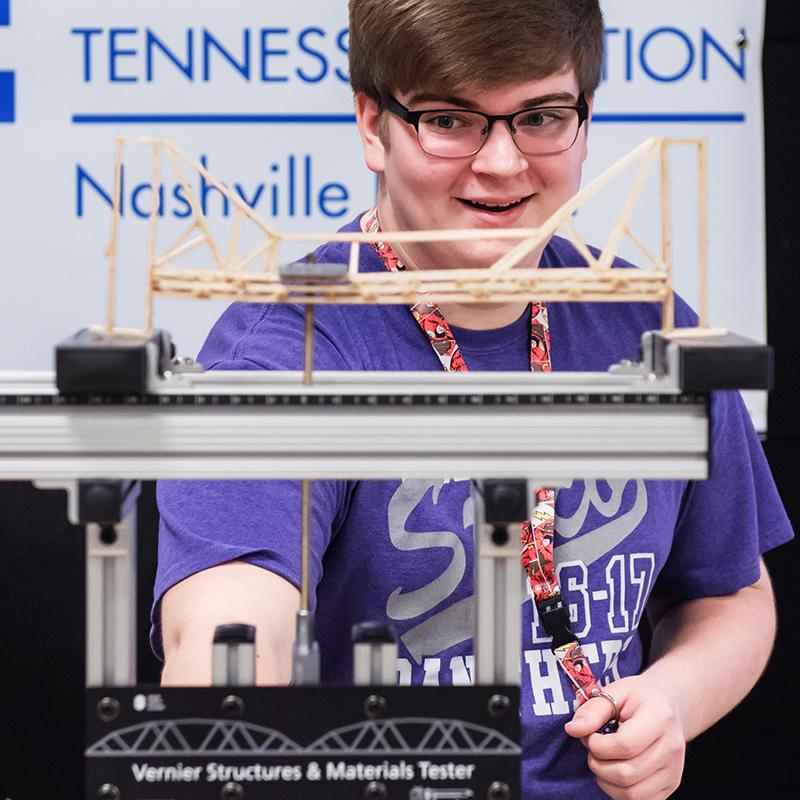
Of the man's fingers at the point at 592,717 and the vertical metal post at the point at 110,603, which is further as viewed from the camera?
the man's fingers at the point at 592,717

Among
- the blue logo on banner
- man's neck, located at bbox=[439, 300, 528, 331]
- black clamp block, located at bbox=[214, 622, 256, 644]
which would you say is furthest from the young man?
the blue logo on banner

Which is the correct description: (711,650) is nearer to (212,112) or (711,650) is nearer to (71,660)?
(212,112)

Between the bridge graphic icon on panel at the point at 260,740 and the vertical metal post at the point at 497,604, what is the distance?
0.20ft

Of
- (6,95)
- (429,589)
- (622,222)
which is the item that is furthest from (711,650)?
(6,95)

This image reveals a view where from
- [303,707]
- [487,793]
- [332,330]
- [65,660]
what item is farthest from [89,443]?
[65,660]

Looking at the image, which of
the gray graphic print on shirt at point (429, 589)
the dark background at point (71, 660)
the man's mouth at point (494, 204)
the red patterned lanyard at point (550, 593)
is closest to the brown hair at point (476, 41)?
the man's mouth at point (494, 204)

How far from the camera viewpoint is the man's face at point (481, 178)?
1.27 m

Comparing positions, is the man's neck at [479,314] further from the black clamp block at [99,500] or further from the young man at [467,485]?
the black clamp block at [99,500]

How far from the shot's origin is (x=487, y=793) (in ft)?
3.00

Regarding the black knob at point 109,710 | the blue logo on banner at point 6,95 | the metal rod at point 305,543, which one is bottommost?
the black knob at point 109,710

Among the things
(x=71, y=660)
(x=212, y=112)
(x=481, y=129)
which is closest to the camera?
(x=481, y=129)

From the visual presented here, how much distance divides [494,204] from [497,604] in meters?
0.50

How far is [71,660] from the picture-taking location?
2488 mm

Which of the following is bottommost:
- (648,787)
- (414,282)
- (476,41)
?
(648,787)
